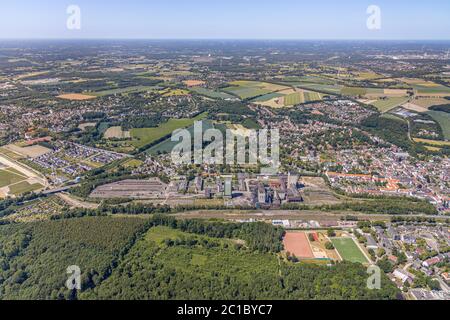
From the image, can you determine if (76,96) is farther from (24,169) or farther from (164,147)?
(24,169)

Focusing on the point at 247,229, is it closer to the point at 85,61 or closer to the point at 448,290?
the point at 448,290

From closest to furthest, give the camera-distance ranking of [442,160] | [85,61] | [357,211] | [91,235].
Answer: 1. [91,235]
2. [357,211]
3. [442,160]
4. [85,61]

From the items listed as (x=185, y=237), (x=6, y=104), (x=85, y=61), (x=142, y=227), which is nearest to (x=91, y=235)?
(x=142, y=227)

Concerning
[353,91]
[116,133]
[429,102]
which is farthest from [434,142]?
[116,133]

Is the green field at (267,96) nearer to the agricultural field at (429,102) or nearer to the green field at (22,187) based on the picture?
the agricultural field at (429,102)

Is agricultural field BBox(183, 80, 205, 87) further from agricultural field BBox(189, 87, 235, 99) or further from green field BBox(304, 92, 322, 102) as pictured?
green field BBox(304, 92, 322, 102)

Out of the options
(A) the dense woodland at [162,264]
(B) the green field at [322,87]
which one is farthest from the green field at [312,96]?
(A) the dense woodland at [162,264]
